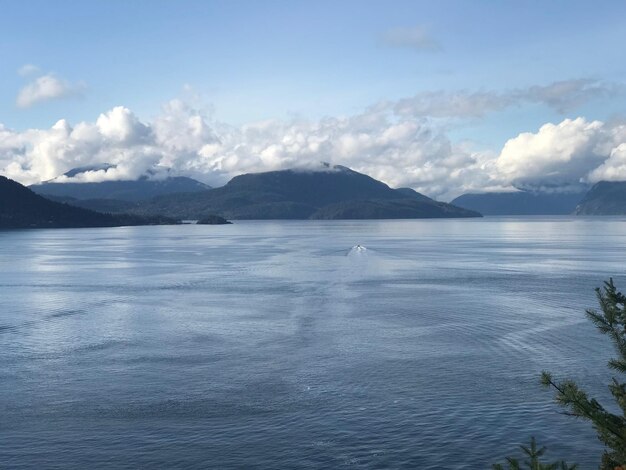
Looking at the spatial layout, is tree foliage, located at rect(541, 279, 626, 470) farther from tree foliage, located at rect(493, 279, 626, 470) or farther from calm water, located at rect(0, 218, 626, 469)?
calm water, located at rect(0, 218, 626, 469)

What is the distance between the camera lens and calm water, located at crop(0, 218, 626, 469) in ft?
92.6

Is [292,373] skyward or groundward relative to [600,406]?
groundward

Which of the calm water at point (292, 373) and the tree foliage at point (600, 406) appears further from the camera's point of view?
the calm water at point (292, 373)

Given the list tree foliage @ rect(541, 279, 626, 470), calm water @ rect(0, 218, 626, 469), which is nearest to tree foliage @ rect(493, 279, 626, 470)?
tree foliage @ rect(541, 279, 626, 470)

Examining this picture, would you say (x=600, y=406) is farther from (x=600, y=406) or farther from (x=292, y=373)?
(x=292, y=373)

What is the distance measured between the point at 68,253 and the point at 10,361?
359ft

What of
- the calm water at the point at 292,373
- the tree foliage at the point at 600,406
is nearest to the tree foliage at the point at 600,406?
the tree foliage at the point at 600,406

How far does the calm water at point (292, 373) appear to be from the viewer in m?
28.2

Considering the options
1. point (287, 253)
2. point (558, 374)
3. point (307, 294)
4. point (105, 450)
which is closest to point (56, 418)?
point (105, 450)

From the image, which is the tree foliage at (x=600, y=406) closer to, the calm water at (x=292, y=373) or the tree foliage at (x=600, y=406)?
the tree foliage at (x=600, y=406)

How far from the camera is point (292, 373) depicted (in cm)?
3856

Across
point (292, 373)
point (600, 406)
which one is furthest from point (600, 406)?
point (292, 373)

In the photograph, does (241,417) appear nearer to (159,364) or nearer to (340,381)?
(340,381)

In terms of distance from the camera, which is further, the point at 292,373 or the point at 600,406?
the point at 292,373
